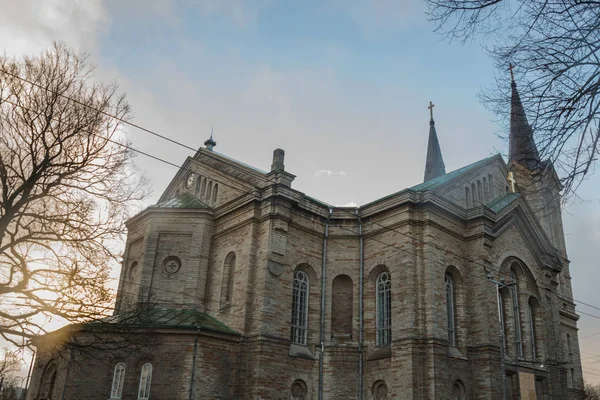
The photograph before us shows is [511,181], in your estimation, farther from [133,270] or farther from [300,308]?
[133,270]

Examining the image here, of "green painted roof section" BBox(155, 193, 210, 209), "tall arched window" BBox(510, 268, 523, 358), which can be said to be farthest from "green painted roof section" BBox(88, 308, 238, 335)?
"tall arched window" BBox(510, 268, 523, 358)

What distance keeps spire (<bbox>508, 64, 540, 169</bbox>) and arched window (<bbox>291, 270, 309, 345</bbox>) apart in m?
15.8

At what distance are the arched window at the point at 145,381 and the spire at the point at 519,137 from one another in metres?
16.7

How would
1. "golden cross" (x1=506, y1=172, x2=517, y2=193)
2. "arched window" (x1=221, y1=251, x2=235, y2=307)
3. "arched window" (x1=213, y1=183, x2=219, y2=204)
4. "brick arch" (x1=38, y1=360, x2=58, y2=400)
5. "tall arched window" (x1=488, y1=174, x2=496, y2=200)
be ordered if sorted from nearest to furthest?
"brick arch" (x1=38, y1=360, x2=58, y2=400) < "arched window" (x1=221, y1=251, x2=235, y2=307) < "arched window" (x1=213, y1=183, x2=219, y2=204) < "tall arched window" (x1=488, y1=174, x2=496, y2=200) < "golden cross" (x1=506, y1=172, x2=517, y2=193)

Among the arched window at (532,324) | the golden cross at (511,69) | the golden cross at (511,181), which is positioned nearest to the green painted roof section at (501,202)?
the golden cross at (511,181)

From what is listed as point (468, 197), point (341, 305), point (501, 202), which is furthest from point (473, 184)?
point (341, 305)

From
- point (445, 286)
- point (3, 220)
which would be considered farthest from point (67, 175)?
point (445, 286)

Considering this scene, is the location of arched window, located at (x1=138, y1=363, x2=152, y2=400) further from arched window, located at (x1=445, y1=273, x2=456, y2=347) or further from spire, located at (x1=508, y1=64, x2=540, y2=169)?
spire, located at (x1=508, y1=64, x2=540, y2=169)

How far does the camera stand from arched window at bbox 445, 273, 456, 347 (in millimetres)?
23005

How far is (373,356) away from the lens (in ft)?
73.7

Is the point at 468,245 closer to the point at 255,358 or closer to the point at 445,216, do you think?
the point at 445,216

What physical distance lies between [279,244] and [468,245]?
903cm

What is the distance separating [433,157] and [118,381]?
3156 cm

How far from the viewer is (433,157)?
4412 cm
